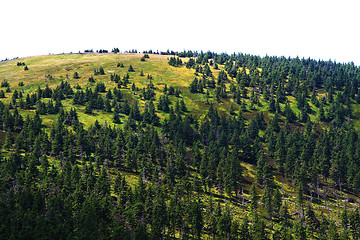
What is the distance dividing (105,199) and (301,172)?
281ft

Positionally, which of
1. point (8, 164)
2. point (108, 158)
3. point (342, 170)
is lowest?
point (342, 170)

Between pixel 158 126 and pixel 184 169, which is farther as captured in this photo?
pixel 158 126

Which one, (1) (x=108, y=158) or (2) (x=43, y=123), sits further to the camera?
(2) (x=43, y=123)

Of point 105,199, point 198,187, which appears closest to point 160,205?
point 105,199

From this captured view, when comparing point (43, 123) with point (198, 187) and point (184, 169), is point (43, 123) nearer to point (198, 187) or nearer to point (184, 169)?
point (184, 169)

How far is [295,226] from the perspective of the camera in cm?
7650

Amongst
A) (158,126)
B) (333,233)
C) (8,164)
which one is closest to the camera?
(333,233)

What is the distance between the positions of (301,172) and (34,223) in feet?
342

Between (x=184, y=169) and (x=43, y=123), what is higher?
(x=43, y=123)

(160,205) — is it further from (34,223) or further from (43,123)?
(43,123)

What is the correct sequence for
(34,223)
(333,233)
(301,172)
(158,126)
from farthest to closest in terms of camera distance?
(158,126), (301,172), (333,233), (34,223)

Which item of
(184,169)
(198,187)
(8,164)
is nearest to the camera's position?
(8,164)

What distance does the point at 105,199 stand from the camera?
75500 millimetres

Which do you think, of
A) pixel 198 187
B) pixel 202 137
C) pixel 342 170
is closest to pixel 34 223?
pixel 198 187
